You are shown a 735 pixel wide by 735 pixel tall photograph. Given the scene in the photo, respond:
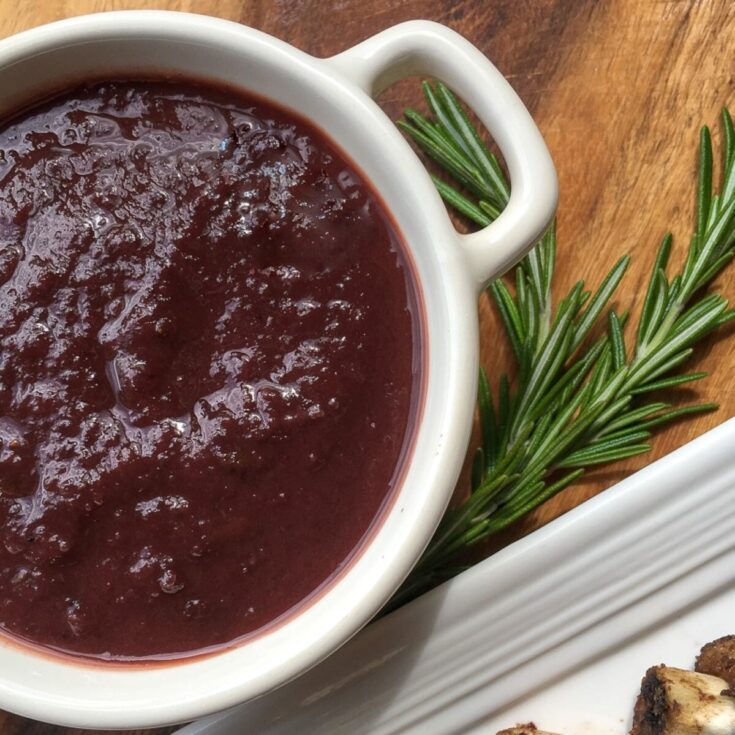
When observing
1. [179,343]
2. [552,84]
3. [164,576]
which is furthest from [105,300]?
[552,84]

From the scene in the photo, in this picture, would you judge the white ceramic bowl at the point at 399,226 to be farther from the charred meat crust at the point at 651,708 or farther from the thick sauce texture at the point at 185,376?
the charred meat crust at the point at 651,708

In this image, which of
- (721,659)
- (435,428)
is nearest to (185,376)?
(435,428)

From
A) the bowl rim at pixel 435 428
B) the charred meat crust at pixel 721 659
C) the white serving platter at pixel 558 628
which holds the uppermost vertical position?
the bowl rim at pixel 435 428

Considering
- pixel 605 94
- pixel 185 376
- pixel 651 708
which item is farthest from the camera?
pixel 605 94

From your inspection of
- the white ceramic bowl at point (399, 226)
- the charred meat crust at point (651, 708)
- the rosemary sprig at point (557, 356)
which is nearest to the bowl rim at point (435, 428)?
the white ceramic bowl at point (399, 226)

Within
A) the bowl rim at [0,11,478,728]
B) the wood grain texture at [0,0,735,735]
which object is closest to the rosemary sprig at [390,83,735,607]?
the wood grain texture at [0,0,735,735]

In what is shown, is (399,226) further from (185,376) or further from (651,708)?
(651,708)

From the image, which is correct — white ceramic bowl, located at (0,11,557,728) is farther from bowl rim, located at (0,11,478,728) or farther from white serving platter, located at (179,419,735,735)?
white serving platter, located at (179,419,735,735)
